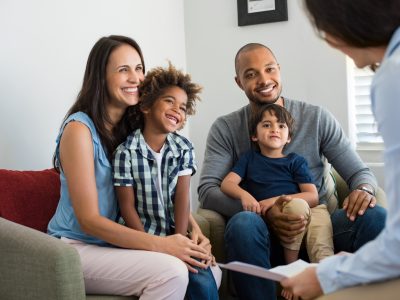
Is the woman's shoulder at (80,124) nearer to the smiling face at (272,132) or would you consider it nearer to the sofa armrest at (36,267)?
the sofa armrest at (36,267)

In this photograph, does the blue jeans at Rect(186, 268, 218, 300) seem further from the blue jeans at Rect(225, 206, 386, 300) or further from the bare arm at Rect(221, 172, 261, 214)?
the bare arm at Rect(221, 172, 261, 214)

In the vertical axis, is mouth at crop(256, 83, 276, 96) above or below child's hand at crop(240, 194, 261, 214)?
above

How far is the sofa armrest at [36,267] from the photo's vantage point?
1.68 metres

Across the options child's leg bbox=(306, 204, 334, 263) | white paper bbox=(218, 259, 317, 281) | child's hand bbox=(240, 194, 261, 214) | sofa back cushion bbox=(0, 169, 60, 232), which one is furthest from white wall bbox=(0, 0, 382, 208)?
white paper bbox=(218, 259, 317, 281)

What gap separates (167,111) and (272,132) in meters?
0.53

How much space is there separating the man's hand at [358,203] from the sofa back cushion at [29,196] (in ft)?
3.43

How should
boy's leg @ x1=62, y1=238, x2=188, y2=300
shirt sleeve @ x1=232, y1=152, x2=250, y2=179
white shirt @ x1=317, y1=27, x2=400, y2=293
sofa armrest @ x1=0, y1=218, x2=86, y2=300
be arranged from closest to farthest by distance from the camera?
white shirt @ x1=317, y1=27, x2=400, y2=293 < sofa armrest @ x1=0, y1=218, x2=86, y2=300 < boy's leg @ x1=62, y1=238, x2=188, y2=300 < shirt sleeve @ x1=232, y1=152, x2=250, y2=179

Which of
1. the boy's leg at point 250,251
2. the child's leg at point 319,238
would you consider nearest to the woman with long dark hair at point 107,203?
the boy's leg at point 250,251

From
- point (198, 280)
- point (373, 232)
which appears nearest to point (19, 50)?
point (198, 280)

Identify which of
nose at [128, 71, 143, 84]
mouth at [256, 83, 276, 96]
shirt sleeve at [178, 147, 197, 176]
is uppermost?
nose at [128, 71, 143, 84]

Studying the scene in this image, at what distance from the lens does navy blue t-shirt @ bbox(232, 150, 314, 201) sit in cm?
242

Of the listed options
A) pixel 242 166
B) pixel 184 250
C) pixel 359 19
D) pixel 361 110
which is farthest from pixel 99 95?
pixel 361 110

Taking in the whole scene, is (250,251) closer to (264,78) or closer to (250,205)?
(250,205)

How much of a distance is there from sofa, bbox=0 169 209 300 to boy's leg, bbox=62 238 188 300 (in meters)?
0.04
